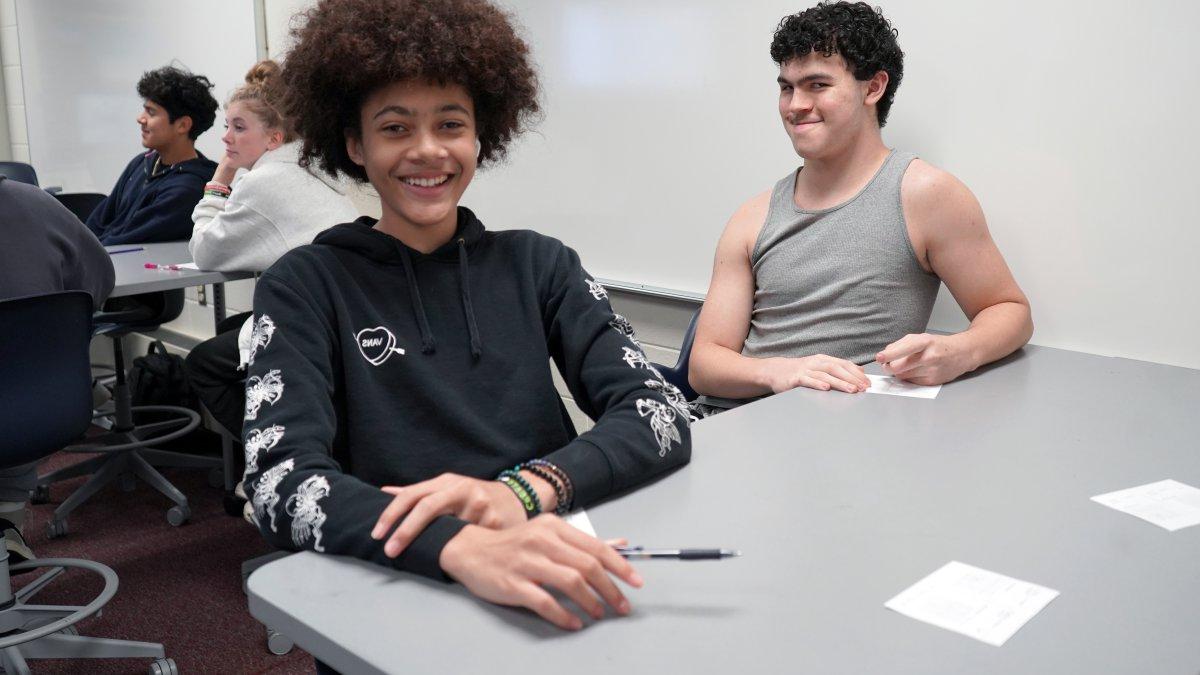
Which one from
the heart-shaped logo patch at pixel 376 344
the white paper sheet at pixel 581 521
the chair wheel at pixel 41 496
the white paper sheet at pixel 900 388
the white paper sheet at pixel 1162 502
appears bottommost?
the chair wheel at pixel 41 496

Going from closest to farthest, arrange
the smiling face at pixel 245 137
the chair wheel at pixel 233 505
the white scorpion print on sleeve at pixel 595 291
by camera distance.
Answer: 1. the white scorpion print on sleeve at pixel 595 291
2. the smiling face at pixel 245 137
3. the chair wheel at pixel 233 505

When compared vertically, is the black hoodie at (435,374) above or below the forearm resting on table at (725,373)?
above

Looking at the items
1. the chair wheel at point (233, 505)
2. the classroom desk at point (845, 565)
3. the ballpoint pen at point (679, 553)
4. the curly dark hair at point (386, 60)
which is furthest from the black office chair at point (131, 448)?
the ballpoint pen at point (679, 553)

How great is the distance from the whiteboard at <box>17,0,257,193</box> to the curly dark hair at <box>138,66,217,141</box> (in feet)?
1.00

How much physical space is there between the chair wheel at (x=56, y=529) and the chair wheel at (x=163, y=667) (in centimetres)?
108

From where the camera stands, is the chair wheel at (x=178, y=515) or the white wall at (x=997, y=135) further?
the chair wheel at (x=178, y=515)

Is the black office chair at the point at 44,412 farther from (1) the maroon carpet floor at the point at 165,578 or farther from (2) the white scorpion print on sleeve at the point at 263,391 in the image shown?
(2) the white scorpion print on sleeve at the point at 263,391

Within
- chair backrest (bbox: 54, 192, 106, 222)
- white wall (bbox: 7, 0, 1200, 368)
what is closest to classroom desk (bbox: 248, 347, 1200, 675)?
white wall (bbox: 7, 0, 1200, 368)

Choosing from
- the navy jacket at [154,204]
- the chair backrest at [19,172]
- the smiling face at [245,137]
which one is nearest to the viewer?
the smiling face at [245,137]

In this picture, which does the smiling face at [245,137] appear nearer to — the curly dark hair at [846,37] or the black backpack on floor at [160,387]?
the black backpack on floor at [160,387]

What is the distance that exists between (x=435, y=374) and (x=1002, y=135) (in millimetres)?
1404

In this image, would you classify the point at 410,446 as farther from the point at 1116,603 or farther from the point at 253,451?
the point at 1116,603

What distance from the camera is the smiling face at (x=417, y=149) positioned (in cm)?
125

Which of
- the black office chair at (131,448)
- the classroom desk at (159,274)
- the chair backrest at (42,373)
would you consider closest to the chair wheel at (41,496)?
the black office chair at (131,448)
